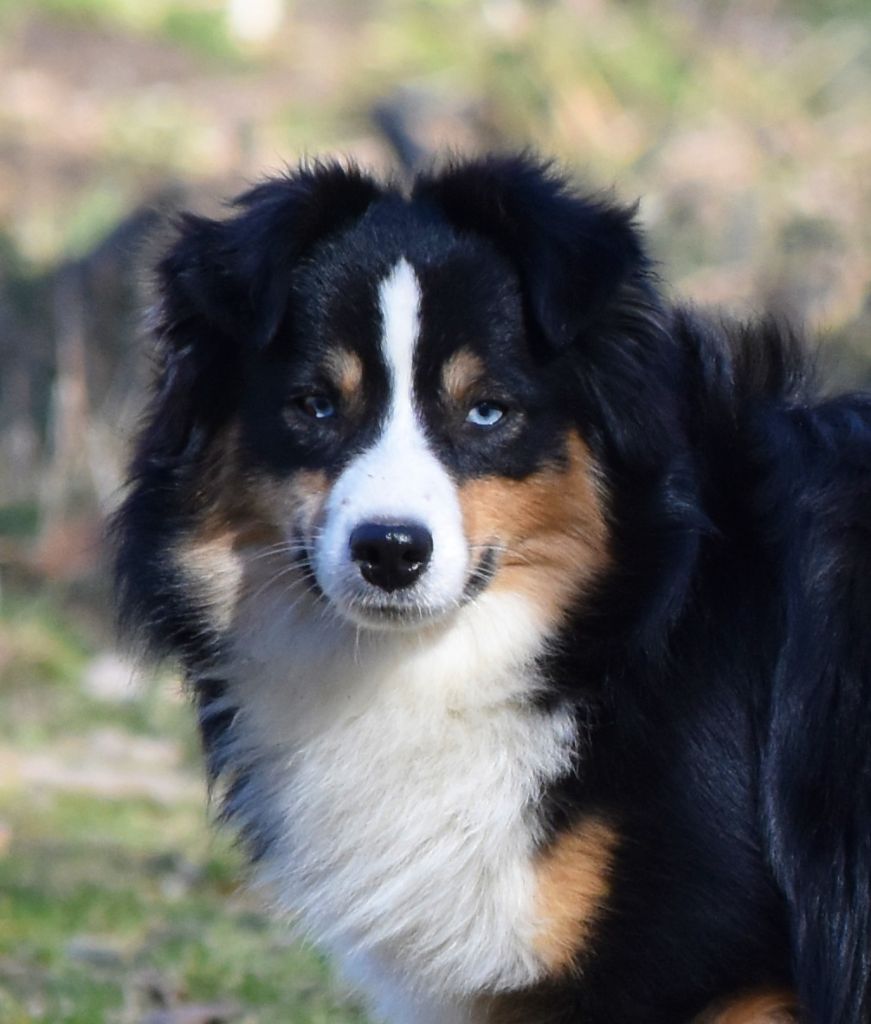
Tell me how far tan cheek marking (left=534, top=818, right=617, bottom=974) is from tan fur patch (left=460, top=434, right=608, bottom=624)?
17.7 inches

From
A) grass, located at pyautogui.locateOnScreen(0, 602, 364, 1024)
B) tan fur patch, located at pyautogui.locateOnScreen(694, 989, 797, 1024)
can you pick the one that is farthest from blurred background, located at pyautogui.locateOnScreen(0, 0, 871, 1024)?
tan fur patch, located at pyautogui.locateOnScreen(694, 989, 797, 1024)

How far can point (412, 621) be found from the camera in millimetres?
3348

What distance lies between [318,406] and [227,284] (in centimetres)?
32

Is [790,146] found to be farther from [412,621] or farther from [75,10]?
[75,10]

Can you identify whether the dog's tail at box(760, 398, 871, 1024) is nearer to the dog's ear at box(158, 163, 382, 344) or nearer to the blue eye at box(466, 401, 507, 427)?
the blue eye at box(466, 401, 507, 427)

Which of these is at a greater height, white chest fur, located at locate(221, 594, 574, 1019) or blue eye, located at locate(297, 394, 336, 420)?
blue eye, located at locate(297, 394, 336, 420)

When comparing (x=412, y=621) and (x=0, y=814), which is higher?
(x=412, y=621)

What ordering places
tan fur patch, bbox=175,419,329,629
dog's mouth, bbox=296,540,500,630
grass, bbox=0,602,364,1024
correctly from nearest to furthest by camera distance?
dog's mouth, bbox=296,540,500,630 < tan fur patch, bbox=175,419,329,629 < grass, bbox=0,602,364,1024

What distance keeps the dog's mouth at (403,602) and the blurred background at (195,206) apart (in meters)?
0.79

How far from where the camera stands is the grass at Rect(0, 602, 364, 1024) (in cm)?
459

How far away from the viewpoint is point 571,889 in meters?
3.24

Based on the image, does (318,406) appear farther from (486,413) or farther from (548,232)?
(548,232)

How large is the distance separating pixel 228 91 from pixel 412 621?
12314 millimetres

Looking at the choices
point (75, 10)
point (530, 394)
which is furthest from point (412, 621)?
point (75, 10)
